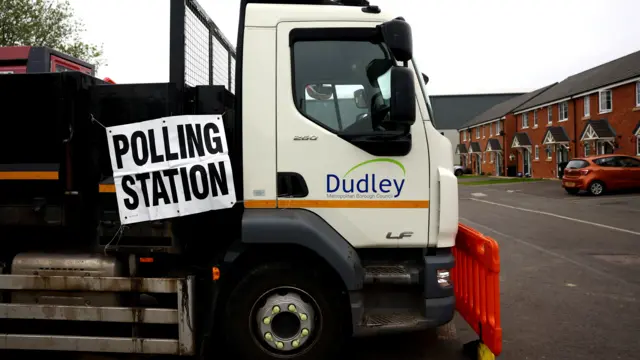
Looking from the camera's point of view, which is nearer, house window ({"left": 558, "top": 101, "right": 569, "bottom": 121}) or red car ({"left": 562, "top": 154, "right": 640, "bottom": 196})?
red car ({"left": 562, "top": 154, "right": 640, "bottom": 196})

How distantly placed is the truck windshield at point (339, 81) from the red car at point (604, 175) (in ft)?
66.8

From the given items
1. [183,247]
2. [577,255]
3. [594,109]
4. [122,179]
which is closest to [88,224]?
[122,179]

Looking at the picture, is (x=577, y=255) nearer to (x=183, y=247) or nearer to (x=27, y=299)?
(x=183, y=247)

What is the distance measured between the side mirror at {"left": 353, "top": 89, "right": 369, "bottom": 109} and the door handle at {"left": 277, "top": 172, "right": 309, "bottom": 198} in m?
0.72

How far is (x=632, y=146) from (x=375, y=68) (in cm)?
2891

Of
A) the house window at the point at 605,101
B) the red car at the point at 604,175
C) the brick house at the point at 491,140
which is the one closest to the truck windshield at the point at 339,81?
the red car at the point at 604,175

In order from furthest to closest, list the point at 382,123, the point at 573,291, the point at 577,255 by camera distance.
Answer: the point at 577,255 → the point at 573,291 → the point at 382,123

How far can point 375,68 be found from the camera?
3355mm

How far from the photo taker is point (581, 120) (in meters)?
31.8

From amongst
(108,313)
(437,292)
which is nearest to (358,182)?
(437,292)

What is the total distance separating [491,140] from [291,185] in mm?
48554

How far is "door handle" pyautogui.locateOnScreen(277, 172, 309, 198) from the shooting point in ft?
10.9

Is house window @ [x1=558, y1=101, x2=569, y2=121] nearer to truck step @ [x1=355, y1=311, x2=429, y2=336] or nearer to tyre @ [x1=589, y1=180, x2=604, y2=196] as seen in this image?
tyre @ [x1=589, y1=180, x2=604, y2=196]

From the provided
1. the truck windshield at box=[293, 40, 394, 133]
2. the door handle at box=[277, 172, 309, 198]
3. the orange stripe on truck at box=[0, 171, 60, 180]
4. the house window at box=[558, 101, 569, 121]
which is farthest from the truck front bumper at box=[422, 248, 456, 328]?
the house window at box=[558, 101, 569, 121]
